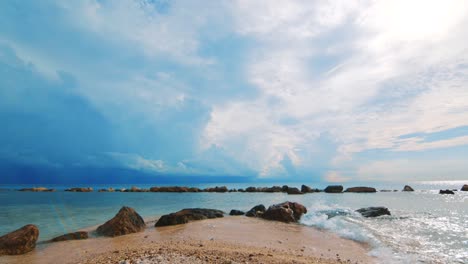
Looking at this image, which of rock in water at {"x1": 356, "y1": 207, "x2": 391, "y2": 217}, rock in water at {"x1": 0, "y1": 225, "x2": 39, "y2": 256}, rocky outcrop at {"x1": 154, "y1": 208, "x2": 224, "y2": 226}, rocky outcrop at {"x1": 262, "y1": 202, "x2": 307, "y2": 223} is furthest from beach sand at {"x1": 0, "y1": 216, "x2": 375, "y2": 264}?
rock in water at {"x1": 356, "y1": 207, "x2": 391, "y2": 217}

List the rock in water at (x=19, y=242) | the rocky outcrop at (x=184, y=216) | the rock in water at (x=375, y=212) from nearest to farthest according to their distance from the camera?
the rock in water at (x=19, y=242) < the rocky outcrop at (x=184, y=216) < the rock in water at (x=375, y=212)

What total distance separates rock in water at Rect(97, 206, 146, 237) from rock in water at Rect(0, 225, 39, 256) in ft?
12.3

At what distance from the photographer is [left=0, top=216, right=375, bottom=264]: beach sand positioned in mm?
9297

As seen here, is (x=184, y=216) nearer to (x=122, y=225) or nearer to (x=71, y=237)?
(x=122, y=225)

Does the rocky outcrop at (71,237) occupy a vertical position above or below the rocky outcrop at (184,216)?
below

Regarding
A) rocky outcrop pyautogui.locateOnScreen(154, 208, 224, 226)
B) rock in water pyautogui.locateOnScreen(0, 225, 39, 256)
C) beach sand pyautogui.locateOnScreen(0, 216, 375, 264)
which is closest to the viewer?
beach sand pyautogui.locateOnScreen(0, 216, 375, 264)

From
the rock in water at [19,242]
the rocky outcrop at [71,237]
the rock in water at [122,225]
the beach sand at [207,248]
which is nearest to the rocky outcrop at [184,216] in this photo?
the rock in water at [122,225]

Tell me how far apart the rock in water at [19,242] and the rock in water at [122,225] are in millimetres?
3764

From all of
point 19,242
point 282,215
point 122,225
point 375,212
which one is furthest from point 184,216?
point 375,212

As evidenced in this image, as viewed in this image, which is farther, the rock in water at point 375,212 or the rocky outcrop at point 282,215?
the rock in water at point 375,212

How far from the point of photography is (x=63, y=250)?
1139 centimetres

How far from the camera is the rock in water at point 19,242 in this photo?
11000 mm

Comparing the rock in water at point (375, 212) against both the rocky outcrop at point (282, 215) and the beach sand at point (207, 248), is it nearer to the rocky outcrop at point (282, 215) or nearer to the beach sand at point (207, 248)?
the rocky outcrop at point (282, 215)

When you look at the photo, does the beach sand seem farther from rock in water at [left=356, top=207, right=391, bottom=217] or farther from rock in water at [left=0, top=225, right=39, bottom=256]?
rock in water at [left=356, top=207, right=391, bottom=217]
